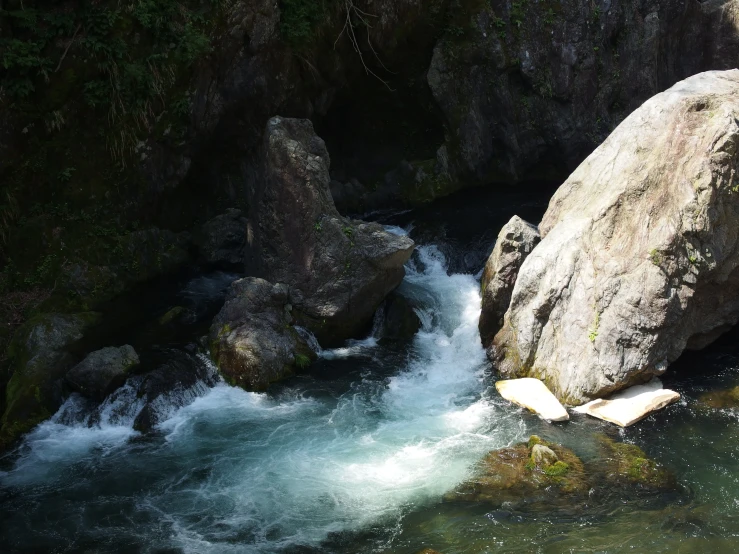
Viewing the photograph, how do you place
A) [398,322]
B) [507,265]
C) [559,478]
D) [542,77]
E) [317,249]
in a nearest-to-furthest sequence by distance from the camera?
1. [559,478]
2. [507,265]
3. [317,249]
4. [398,322]
5. [542,77]

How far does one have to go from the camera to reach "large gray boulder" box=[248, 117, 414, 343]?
15.2 meters

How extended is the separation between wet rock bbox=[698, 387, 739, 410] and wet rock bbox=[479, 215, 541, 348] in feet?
13.6

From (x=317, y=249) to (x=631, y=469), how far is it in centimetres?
797

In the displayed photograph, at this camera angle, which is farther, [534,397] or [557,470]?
[534,397]

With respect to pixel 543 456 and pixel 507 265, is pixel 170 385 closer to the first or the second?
pixel 543 456

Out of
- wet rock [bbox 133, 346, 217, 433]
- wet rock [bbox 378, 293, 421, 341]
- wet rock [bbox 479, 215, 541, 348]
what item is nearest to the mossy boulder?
wet rock [bbox 479, 215, 541, 348]

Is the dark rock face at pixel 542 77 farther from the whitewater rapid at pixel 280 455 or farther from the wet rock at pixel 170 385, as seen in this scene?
the wet rock at pixel 170 385

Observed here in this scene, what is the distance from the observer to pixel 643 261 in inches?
484

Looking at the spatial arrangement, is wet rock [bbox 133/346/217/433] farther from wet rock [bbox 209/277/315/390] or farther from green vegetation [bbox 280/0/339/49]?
green vegetation [bbox 280/0/339/49]

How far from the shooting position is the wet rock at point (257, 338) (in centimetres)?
1366

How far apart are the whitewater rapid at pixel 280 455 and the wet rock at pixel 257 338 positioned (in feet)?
1.32

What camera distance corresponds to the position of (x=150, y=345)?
14.4 metres

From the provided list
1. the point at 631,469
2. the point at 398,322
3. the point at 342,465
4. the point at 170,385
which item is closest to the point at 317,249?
the point at 398,322

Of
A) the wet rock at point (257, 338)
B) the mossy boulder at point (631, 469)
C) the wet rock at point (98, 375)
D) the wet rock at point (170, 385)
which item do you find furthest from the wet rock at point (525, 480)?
the wet rock at point (98, 375)
